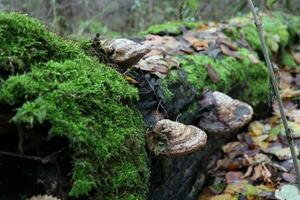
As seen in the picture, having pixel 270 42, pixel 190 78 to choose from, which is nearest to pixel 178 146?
pixel 190 78

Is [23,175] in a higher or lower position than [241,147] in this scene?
higher

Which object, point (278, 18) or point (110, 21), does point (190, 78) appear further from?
point (110, 21)

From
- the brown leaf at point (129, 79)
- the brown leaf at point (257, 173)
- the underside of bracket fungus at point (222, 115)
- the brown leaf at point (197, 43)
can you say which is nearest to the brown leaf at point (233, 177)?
the brown leaf at point (257, 173)

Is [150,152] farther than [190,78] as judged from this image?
No

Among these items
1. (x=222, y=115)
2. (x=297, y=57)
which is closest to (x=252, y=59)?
(x=222, y=115)

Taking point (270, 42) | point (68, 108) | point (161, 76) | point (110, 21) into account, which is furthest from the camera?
point (110, 21)

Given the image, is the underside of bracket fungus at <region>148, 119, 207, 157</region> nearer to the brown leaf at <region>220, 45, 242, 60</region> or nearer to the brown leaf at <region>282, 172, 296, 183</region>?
the brown leaf at <region>282, 172, 296, 183</region>

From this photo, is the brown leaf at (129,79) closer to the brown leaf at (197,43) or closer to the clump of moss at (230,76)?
the clump of moss at (230,76)
